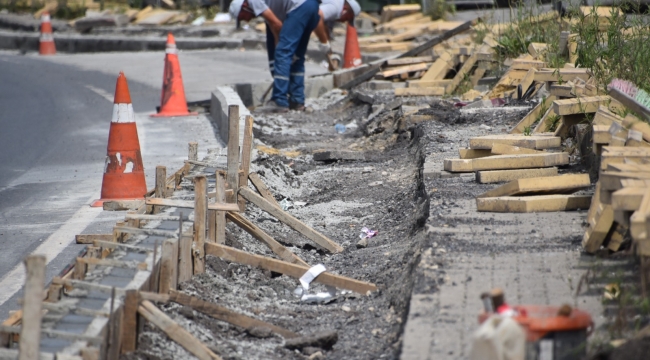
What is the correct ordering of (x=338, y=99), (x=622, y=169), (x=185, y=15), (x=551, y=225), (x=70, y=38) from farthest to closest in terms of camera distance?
(x=185, y=15) → (x=70, y=38) → (x=338, y=99) → (x=551, y=225) → (x=622, y=169)

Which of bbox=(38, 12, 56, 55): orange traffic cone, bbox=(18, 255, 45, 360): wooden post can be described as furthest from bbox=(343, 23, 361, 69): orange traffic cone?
bbox=(18, 255, 45, 360): wooden post

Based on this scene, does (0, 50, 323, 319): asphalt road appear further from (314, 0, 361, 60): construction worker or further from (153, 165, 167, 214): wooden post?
(314, 0, 361, 60): construction worker

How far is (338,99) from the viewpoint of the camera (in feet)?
43.6

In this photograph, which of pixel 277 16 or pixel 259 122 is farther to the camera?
pixel 277 16

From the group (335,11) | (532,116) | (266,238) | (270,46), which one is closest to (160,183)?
(266,238)

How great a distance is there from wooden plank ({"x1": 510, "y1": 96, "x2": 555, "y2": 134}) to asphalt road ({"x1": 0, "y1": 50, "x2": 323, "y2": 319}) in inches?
123

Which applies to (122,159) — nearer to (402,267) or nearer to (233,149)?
(233,149)

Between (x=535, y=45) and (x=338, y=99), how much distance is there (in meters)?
4.22

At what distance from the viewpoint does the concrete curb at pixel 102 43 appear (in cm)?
2050

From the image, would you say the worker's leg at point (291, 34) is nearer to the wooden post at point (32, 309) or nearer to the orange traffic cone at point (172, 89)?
the orange traffic cone at point (172, 89)

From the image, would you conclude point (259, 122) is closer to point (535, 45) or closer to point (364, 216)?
→ point (535, 45)

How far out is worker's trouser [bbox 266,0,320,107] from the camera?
444 inches

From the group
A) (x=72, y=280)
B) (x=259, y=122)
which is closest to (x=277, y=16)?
(x=259, y=122)

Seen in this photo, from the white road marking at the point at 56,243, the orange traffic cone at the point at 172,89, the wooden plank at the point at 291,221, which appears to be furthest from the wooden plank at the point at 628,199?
the orange traffic cone at the point at 172,89
